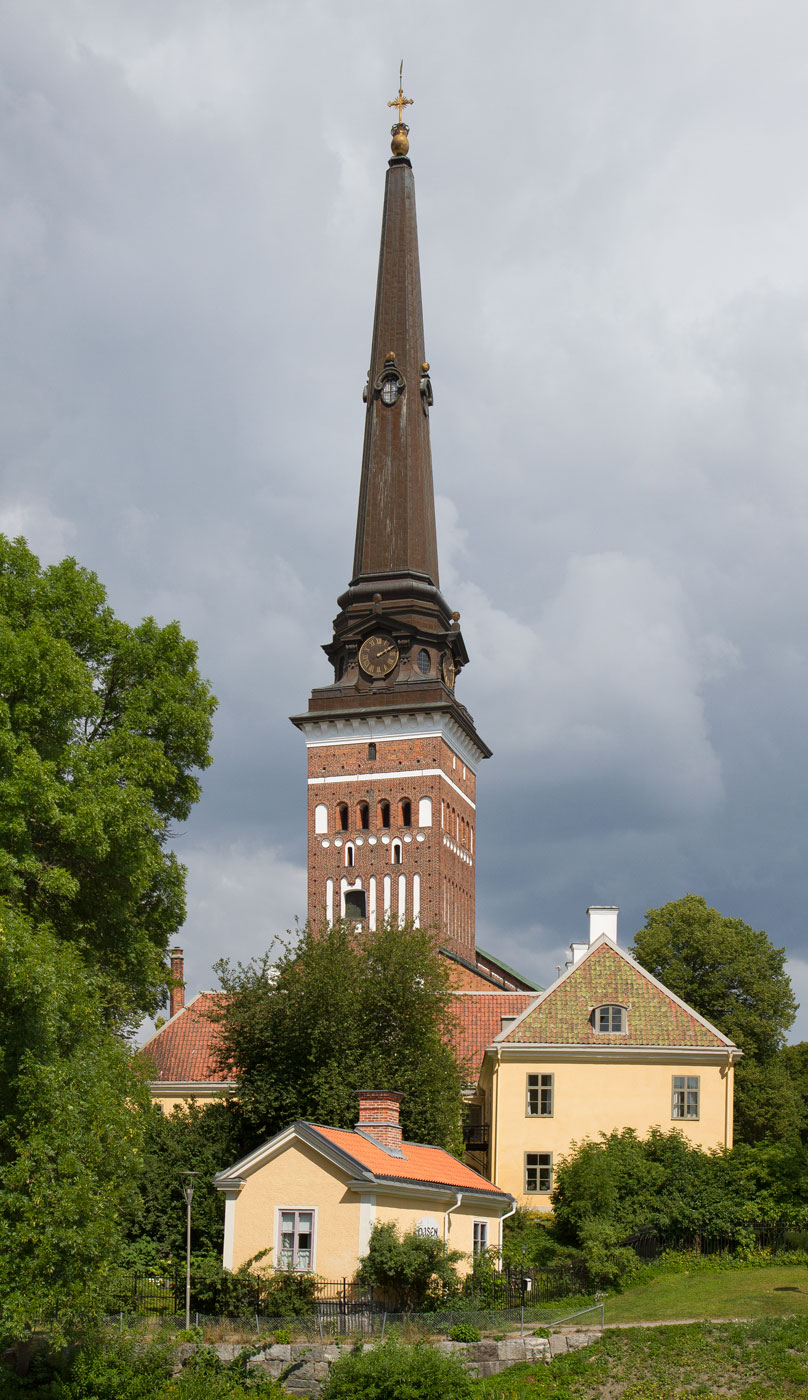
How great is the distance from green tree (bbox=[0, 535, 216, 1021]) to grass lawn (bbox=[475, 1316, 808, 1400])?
9523 millimetres

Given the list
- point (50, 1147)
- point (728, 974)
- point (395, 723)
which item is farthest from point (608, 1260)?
point (395, 723)

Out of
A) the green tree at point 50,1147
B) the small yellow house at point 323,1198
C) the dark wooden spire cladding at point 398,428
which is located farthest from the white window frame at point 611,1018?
the dark wooden spire cladding at point 398,428

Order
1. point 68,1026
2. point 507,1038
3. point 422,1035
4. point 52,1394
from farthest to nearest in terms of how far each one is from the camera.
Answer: point 507,1038
point 422,1035
point 68,1026
point 52,1394

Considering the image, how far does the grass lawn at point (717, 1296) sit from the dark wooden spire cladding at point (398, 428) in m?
34.4

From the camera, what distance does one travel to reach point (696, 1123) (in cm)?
3438

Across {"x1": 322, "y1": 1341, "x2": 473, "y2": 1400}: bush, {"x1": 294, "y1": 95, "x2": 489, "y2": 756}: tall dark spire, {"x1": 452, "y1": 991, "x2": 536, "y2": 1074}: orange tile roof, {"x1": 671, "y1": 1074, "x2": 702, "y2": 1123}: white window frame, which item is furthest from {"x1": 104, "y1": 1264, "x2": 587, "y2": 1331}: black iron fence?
{"x1": 294, "y1": 95, "x2": 489, "y2": 756}: tall dark spire

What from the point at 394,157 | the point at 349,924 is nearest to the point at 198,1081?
the point at 349,924

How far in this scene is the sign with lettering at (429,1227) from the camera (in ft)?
85.2

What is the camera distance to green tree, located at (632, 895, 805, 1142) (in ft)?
160

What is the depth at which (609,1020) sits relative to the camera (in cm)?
3553

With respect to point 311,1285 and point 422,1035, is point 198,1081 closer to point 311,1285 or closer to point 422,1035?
point 422,1035

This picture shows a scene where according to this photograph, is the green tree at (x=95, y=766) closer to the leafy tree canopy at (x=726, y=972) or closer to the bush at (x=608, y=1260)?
the bush at (x=608, y=1260)

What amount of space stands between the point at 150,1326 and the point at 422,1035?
9.57 metres

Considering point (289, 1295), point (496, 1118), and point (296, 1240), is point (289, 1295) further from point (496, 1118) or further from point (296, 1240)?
point (496, 1118)
